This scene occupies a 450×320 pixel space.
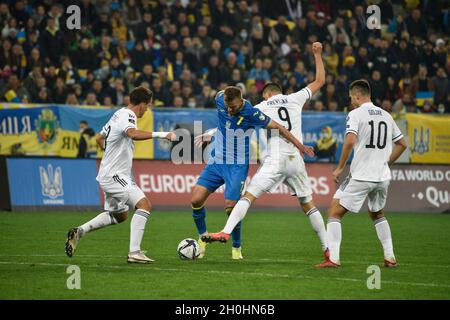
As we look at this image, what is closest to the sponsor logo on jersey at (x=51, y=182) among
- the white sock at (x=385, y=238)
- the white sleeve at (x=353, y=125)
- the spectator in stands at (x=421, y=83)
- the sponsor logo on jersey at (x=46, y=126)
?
the sponsor logo on jersey at (x=46, y=126)

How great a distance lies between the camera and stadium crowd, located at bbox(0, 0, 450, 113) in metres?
25.8

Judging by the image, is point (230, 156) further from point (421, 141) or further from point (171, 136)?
point (421, 141)

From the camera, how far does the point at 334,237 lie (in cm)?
1188

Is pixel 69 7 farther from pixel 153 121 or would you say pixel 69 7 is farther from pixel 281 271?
pixel 281 271

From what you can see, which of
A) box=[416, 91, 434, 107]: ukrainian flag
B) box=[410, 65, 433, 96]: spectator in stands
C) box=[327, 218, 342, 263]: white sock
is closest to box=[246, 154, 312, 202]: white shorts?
box=[327, 218, 342, 263]: white sock

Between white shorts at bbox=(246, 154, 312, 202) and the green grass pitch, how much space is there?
40.2 inches

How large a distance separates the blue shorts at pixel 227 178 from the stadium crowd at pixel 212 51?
40.8ft

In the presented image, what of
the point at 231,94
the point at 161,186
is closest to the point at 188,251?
the point at 231,94

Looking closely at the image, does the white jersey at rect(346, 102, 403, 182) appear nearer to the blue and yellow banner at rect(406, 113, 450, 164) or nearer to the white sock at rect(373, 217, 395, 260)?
the white sock at rect(373, 217, 395, 260)

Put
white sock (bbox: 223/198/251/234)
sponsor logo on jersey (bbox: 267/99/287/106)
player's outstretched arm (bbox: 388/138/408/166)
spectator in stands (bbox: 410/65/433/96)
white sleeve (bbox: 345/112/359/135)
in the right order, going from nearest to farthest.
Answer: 1. white sleeve (bbox: 345/112/359/135)
2. white sock (bbox: 223/198/251/234)
3. player's outstretched arm (bbox: 388/138/408/166)
4. sponsor logo on jersey (bbox: 267/99/287/106)
5. spectator in stands (bbox: 410/65/433/96)

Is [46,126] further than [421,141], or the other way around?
[421,141]

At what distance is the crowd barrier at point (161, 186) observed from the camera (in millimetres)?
21781

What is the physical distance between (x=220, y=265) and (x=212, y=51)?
1646 centimetres
